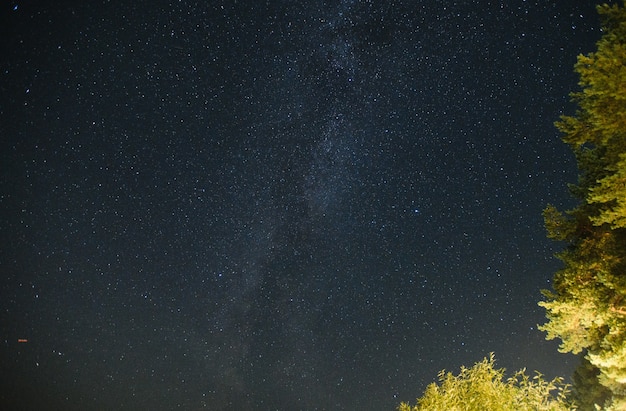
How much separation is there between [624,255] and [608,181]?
251cm

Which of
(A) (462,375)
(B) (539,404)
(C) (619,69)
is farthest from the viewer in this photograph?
(A) (462,375)

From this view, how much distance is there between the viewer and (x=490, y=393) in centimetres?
1364

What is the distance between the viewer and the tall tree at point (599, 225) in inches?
306

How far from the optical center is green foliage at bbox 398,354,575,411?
43.5 feet

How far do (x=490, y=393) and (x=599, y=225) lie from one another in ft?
23.4

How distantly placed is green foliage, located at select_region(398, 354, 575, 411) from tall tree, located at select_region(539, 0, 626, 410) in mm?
3402

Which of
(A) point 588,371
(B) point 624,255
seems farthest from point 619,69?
(A) point 588,371

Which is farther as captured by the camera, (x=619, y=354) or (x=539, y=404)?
(x=539, y=404)

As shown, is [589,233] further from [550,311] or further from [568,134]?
[568,134]

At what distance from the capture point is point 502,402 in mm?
13266

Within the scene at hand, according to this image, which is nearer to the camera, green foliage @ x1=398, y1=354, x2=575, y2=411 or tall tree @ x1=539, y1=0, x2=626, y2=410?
tall tree @ x1=539, y1=0, x2=626, y2=410

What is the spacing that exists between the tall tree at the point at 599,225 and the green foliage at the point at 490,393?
11.2 feet

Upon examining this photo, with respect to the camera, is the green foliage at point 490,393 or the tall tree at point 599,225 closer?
the tall tree at point 599,225

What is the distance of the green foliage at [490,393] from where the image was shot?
1326 cm
